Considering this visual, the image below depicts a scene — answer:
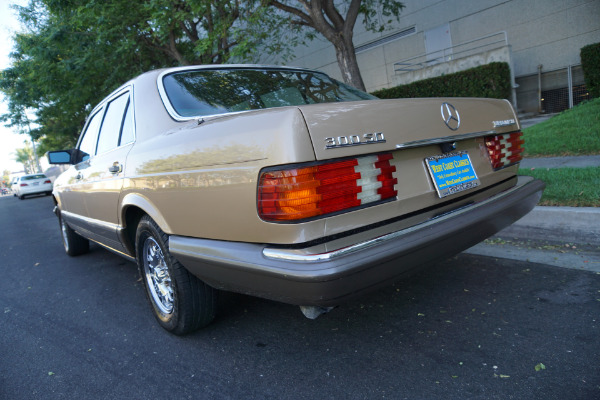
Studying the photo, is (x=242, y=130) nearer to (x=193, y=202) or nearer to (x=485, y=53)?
(x=193, y=202)

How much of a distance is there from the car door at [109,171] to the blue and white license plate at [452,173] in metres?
2.12

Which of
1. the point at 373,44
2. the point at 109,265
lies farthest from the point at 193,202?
the point at 373,44

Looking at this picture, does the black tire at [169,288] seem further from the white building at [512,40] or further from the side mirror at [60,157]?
the white building at [512,40]

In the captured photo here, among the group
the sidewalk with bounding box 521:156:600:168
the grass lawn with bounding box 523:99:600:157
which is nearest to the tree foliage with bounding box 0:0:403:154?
the grass lawn with bounding box 523:99:600:157

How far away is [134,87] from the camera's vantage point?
121 inches

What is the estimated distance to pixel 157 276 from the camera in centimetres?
296

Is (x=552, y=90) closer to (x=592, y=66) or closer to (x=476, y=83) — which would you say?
(x=592, y=66)

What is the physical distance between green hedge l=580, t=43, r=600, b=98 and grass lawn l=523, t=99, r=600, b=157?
8.99 feet

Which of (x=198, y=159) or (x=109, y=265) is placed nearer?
(x=198, y=159)

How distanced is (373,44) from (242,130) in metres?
17.7

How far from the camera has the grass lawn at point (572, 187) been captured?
4.03 metres

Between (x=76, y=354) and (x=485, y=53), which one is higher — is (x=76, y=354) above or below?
below

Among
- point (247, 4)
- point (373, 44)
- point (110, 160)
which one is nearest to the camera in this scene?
point (110, 160)

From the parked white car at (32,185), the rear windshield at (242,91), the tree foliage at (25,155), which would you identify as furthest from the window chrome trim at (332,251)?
the tree foliage at (25,155)
